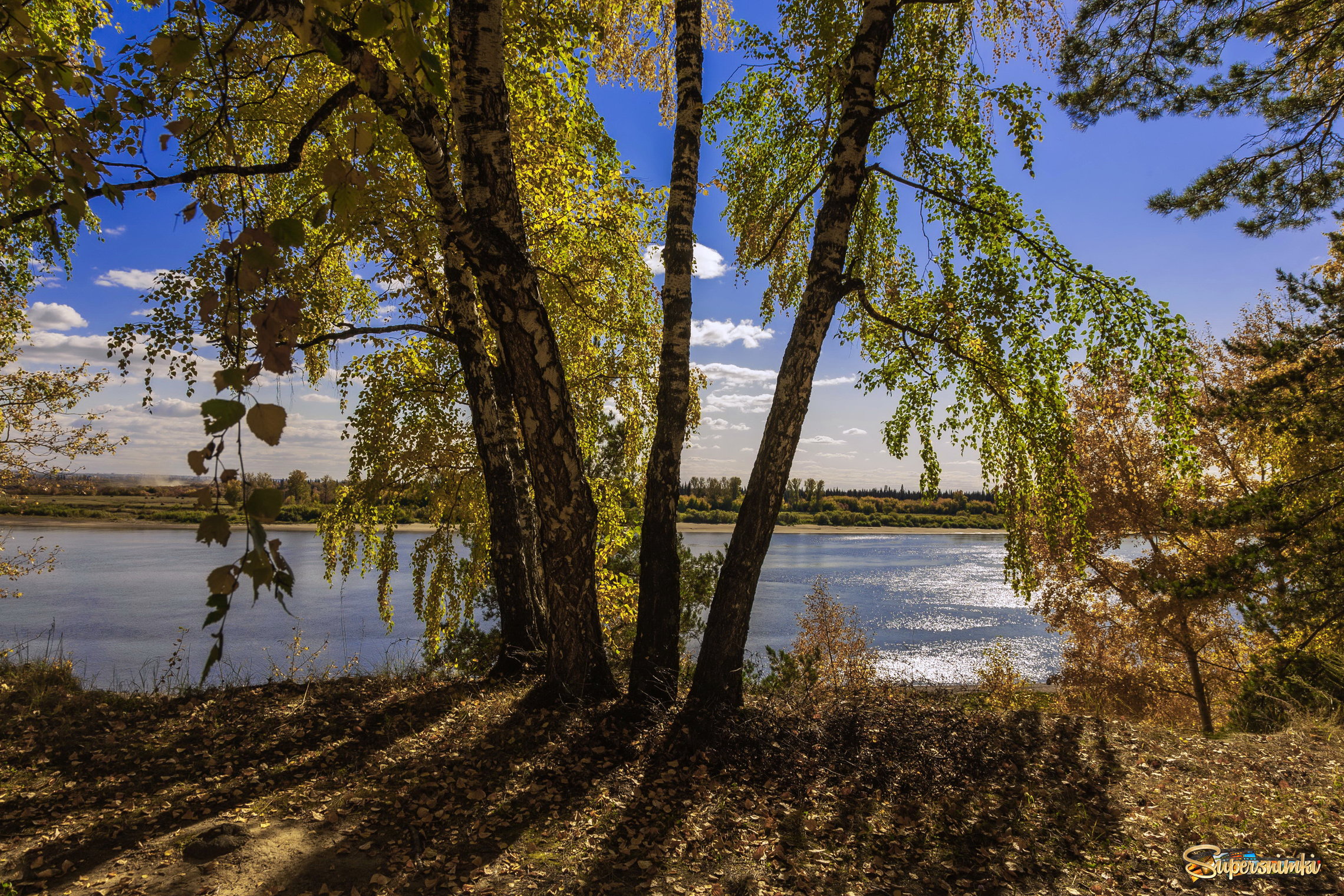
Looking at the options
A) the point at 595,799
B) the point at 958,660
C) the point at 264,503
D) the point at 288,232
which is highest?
the point at 288,232

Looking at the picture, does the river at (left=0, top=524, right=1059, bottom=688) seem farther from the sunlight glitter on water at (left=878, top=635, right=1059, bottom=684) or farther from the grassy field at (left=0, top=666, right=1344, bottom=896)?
the grassy field at (left=0, top=666, right=1344, bottom=896)

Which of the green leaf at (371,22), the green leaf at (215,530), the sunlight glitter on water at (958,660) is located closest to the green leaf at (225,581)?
the green leaf at (215,530)

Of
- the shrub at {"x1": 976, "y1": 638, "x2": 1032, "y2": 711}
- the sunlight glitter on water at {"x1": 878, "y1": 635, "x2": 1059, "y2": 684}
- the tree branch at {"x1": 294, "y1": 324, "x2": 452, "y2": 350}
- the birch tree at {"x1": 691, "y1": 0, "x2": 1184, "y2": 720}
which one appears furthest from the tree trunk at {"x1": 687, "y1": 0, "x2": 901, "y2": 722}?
the sunlight glitter on water at {"x1": 878, "y1": 635, "x2": 1059, "y2": 684}

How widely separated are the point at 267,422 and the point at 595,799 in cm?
362

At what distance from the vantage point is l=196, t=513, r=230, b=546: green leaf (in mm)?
895

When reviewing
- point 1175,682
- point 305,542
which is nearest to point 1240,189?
point 1175,682

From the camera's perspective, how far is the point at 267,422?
920 mm

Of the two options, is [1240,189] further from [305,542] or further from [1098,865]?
[305,542]

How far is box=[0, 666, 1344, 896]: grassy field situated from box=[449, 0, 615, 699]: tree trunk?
1.36 metres

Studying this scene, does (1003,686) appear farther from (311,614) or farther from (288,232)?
(311,614)

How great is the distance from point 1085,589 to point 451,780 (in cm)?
1231

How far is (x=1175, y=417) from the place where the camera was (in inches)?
187

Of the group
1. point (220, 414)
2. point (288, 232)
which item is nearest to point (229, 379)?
point (220, 414)

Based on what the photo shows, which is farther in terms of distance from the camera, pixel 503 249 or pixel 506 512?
pixel 506 512
